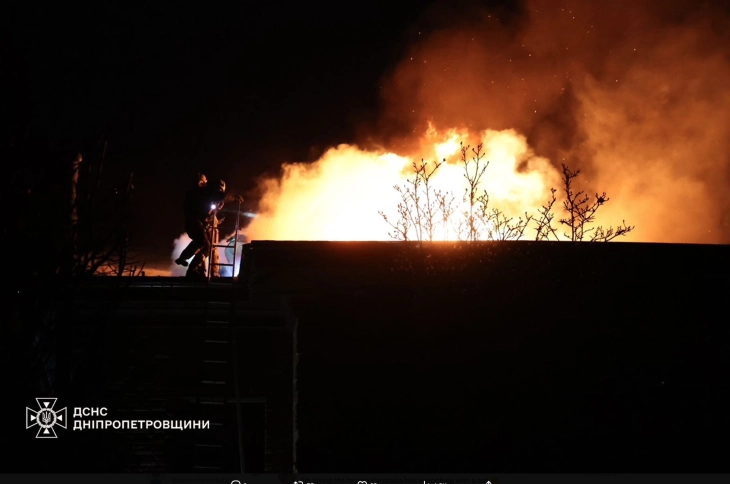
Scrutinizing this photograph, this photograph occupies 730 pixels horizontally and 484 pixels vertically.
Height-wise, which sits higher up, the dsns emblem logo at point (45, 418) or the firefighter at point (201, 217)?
the firefighter at point (201, 217)

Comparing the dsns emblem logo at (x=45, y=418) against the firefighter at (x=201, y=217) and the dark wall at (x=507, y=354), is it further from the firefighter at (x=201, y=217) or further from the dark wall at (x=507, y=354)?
the firefighter at (x=201, y=217)

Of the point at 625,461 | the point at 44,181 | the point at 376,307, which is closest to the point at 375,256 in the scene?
the point at 376,307

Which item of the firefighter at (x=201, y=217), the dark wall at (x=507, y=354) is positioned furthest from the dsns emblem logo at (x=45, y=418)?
the firefighter at (x=201, y=217)

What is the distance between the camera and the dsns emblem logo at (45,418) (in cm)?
735

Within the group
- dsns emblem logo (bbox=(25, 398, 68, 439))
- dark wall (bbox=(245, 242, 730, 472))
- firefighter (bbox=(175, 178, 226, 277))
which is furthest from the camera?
firefighter (bbox=(175, 178, 226, 277))

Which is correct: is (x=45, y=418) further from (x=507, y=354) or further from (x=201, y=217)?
(x=507, y=354)

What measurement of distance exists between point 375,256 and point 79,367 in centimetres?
530

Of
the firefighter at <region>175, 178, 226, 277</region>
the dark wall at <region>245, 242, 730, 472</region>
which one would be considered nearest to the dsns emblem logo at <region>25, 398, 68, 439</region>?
the dark wall at <region>245, 242, 730, 472</region>

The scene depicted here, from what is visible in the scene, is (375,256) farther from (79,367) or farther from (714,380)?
(79,367)

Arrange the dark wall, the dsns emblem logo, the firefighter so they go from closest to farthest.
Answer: the dark wall → the dsns emblem logo → the firefighter

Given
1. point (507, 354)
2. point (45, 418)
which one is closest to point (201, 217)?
point (45, 418)

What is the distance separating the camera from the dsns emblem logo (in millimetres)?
7352

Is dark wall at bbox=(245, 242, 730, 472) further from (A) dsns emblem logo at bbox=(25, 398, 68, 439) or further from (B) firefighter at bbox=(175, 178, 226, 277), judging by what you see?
(B) firefighter at bbox=(175, 178, 226, 277)

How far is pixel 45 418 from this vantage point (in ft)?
24.4
